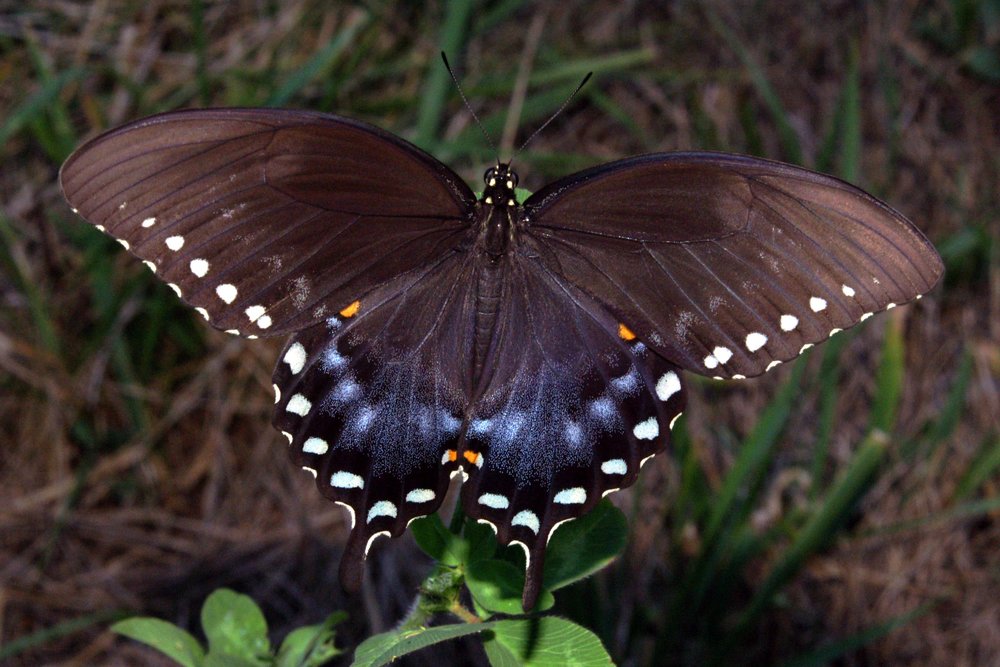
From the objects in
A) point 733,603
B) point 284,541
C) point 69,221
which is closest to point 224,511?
point 284,541

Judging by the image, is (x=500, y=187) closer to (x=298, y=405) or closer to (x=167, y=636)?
(x=298, y=405)

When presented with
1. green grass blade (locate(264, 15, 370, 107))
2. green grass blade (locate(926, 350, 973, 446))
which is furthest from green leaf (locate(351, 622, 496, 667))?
green grass blade (locate(926, 350, 973, 446))

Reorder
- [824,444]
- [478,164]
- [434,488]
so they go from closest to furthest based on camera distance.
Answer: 1. [434,488]
2. [824,444]
3. [478,164]

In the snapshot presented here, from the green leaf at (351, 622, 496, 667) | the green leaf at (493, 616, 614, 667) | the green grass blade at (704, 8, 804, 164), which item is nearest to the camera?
the green leaf at (351, 622, 496, 667)

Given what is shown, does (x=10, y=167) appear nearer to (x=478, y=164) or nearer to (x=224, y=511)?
(x=224, y=511)

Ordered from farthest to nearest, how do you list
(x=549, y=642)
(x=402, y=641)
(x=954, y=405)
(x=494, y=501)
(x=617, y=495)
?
(x=617, y=495)
(x=954, y=405)
(x=494, y=501)
(x=549, y=642)
(x=402, y=641)

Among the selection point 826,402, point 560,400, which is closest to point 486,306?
point 560,400

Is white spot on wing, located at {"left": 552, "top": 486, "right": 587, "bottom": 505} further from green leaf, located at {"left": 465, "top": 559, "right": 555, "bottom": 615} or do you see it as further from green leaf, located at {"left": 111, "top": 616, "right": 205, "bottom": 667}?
green leaf, located at {"left": 111, "top": 616, "right": 205, "bottom": 667}
